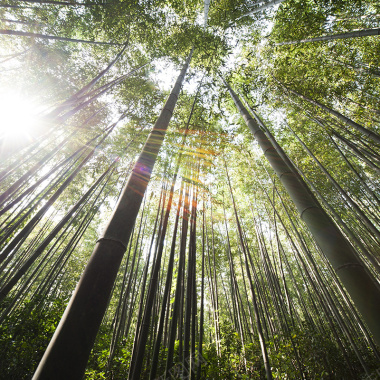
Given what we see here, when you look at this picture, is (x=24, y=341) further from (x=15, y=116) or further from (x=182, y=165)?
(x=15, y=116)

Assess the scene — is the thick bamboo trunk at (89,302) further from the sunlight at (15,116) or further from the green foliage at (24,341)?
the green foliage at (24,341)

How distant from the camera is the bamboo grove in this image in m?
1.08

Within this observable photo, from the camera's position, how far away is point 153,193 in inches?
199

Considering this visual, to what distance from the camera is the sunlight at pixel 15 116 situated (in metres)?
3.72

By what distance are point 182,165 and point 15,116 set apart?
13.2 ft

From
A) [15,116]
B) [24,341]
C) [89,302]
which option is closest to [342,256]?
[89,302]

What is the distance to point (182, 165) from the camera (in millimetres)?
3244

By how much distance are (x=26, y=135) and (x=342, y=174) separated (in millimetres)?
8866

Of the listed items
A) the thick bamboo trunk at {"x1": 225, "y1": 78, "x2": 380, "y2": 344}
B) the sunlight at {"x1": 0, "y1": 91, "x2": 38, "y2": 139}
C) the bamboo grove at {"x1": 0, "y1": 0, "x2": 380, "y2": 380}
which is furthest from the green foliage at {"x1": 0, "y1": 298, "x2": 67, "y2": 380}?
the thick bamboo trunk at {"x1": 225, "y1": 78, "x2": 380, "y2": 344}

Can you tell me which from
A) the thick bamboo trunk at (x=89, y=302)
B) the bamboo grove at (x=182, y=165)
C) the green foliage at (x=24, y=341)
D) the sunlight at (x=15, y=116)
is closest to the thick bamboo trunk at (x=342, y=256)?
the bamboo grove at (x=182, y=165)

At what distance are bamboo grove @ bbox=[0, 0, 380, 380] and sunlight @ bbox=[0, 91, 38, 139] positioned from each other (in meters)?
0.05

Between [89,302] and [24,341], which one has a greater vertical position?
[24,341]

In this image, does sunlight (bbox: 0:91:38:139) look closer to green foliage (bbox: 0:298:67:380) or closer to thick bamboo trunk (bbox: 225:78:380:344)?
green foliage (bbox: 0:298:67:380)

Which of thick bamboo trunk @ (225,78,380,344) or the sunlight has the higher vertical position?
the sunlight
